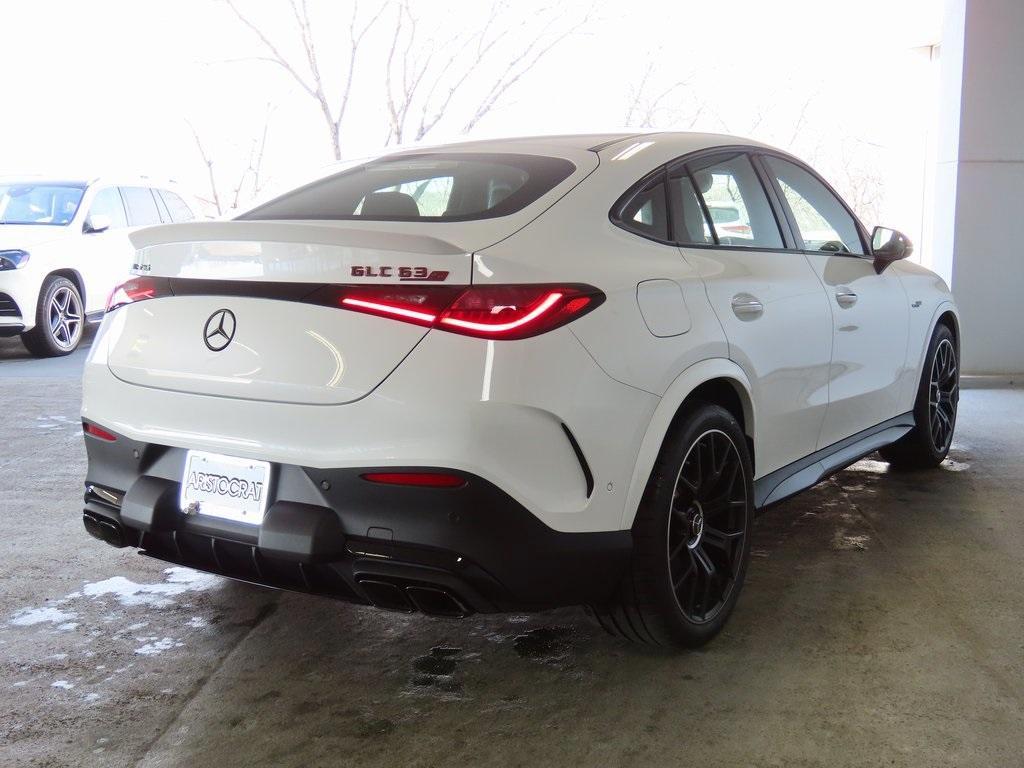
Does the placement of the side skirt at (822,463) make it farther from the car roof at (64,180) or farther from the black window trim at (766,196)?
the car roof at (64,180)

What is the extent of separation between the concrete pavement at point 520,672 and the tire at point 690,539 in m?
0.13

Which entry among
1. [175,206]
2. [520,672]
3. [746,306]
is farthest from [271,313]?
[175,206]

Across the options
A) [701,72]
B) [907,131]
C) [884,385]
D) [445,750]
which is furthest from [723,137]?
[701,72]

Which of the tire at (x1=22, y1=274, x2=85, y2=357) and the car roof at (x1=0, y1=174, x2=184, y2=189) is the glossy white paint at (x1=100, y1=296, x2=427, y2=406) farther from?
the car roof at (x1=0, y1=174, x2=184, y2=189)

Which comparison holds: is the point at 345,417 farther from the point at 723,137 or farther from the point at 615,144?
the point at 723,137

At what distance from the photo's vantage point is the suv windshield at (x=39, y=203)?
10.2 m

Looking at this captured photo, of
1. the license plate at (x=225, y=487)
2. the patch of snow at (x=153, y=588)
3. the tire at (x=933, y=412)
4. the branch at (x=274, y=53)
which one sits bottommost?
the patch of snow at (x=153, y=588)

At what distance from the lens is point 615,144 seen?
10.2 ft

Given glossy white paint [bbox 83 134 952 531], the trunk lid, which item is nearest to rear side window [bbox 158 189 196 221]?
glossy white paint [bbox 83 134 952 531]

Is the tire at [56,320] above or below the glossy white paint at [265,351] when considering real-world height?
below

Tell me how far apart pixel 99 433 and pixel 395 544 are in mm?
988

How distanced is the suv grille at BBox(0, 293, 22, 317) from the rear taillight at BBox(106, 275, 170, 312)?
23.7 ft

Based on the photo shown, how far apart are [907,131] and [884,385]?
A: 9.06 metres

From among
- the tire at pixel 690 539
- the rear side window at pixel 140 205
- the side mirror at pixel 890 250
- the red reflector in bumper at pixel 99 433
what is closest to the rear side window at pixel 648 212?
the tire at pixel 690 539
